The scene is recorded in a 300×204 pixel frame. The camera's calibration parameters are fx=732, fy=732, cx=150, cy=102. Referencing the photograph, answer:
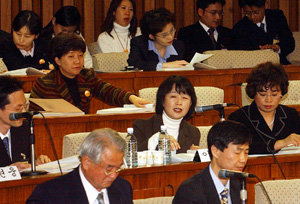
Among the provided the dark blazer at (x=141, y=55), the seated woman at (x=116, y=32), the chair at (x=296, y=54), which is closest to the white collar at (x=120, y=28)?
the seated woman at (x=116, y=32)

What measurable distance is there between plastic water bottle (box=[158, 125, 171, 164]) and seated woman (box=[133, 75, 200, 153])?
232 mm

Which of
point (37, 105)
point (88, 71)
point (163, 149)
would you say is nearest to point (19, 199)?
point (163, 149)

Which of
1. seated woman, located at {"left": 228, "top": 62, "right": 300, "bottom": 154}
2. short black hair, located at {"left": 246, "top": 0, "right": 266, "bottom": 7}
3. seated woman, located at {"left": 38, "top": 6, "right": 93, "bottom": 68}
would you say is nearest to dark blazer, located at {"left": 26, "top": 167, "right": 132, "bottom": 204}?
seated woman, located at {"left": 228, "top": 62, "right": 300, "bottom": 154}

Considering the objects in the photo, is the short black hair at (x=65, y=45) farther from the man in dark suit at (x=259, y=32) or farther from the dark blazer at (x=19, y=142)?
the man in dark suit at (x=259, y=32)

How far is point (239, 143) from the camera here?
329 centimetres

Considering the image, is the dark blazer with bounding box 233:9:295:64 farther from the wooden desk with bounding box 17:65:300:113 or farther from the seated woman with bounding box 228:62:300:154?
the seated woman with bounding box 228:62:300:154

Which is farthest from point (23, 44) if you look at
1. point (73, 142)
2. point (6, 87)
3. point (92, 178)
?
point (92, 178)

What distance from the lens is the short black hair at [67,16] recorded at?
21.6 ft

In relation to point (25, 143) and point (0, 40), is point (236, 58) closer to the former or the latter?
point (0, 40)

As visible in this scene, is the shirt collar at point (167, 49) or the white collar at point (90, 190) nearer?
the white collar at point (90, 190)

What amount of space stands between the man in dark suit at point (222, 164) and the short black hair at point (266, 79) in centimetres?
129

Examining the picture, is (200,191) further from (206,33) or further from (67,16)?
(206,33)

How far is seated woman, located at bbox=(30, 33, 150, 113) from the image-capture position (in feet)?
16.8

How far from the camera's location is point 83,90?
17.2ft
